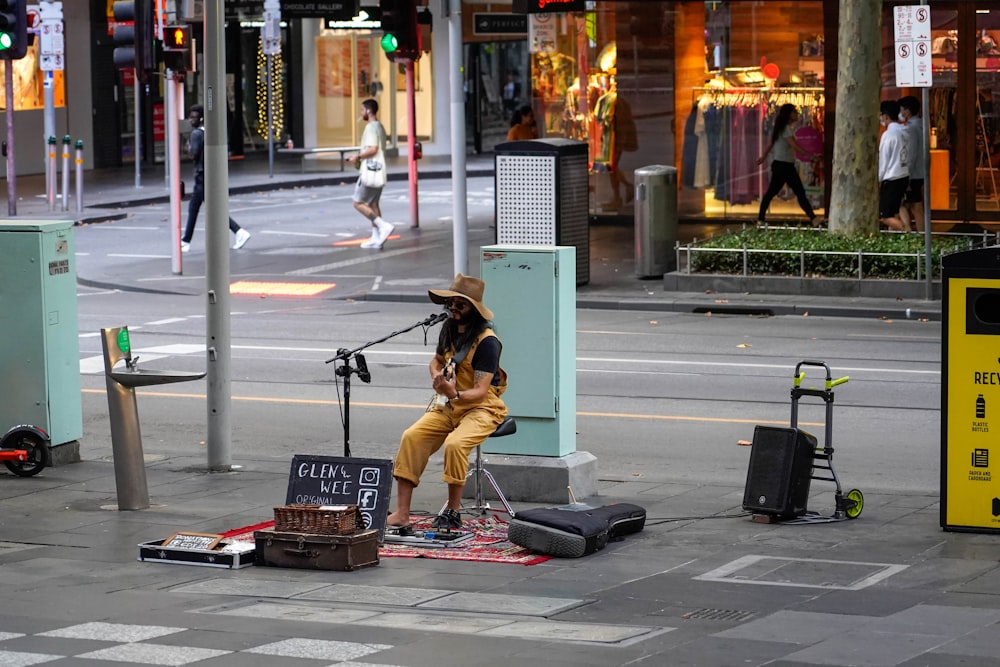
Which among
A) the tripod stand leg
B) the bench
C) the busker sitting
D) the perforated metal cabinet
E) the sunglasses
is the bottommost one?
the tripod stand leg

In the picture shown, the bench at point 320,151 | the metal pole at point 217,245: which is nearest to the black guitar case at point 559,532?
the metal pole at point 217,245

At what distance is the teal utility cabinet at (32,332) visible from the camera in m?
12.3

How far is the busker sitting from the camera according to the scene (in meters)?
10.1

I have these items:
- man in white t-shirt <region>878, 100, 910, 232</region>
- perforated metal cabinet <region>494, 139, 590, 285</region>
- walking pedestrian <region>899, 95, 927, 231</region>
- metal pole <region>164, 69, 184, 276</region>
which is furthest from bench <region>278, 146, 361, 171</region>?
perforated metal cabinet <region>494, 139, 590, 285</region>

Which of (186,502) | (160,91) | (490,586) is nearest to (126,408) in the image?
(186,502)

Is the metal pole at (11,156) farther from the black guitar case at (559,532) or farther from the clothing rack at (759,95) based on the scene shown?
the black guitar case at (559,532)

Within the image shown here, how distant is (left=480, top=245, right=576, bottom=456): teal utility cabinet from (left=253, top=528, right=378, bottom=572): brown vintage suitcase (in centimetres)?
179

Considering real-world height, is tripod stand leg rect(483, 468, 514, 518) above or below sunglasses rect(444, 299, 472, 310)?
below

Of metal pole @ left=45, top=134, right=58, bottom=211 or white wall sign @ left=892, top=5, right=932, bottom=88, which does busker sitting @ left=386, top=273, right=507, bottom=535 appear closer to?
white wall sign @ left=892, top=5, right=932, bottom=88

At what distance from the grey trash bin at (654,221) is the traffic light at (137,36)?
6812 mm

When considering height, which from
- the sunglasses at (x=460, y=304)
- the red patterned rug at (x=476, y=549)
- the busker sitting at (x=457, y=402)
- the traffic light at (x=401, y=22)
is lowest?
the red patterned rug at (x=476, y=549)

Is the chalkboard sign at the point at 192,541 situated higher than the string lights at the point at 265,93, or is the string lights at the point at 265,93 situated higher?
the string lights at the point at 265,93

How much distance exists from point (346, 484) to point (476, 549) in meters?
0.87

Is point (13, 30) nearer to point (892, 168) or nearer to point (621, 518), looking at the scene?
point (892, 168)
